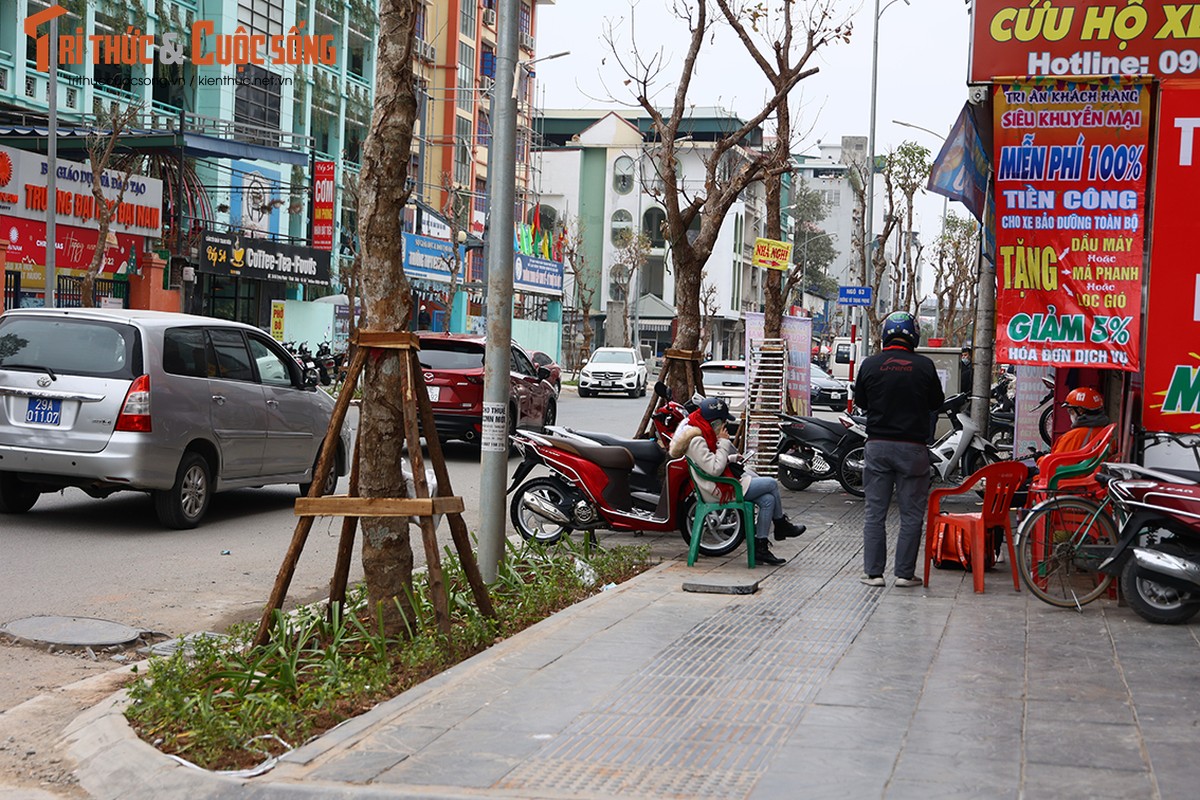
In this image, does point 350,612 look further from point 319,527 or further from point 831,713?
point 319,527

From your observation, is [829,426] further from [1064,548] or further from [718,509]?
[1064,548]

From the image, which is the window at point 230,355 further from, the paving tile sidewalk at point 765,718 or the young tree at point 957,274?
the young tree at point 957,274

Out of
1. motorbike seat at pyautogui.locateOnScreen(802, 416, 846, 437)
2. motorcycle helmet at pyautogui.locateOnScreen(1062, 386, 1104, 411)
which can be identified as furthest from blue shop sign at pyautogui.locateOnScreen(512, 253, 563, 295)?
motorcycle helmet at pyautogui.locateOnScreen(1062, 386, 1104, 411)

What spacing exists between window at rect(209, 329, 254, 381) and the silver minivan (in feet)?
0.09

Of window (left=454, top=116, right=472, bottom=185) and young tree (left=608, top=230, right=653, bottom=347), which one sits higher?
window (left=454, top=116, right=472, bottom=185)

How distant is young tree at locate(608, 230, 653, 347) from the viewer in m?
68.5

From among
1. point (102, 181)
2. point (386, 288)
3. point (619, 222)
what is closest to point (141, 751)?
point (386, 288)

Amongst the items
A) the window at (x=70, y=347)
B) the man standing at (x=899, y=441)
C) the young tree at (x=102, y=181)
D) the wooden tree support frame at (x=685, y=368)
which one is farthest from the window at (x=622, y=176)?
the man standing at (x=899, y=441)

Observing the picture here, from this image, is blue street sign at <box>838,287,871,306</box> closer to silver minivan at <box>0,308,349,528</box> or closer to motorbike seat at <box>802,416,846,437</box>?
motorbike seat at <box>802,416,846,437</box>

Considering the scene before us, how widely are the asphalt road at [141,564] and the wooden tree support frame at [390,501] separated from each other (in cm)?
143

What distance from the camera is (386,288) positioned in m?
7.11

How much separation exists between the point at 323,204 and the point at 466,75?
63.0ft

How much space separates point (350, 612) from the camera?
7047 mm

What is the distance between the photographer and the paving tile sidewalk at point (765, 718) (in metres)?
4.96
